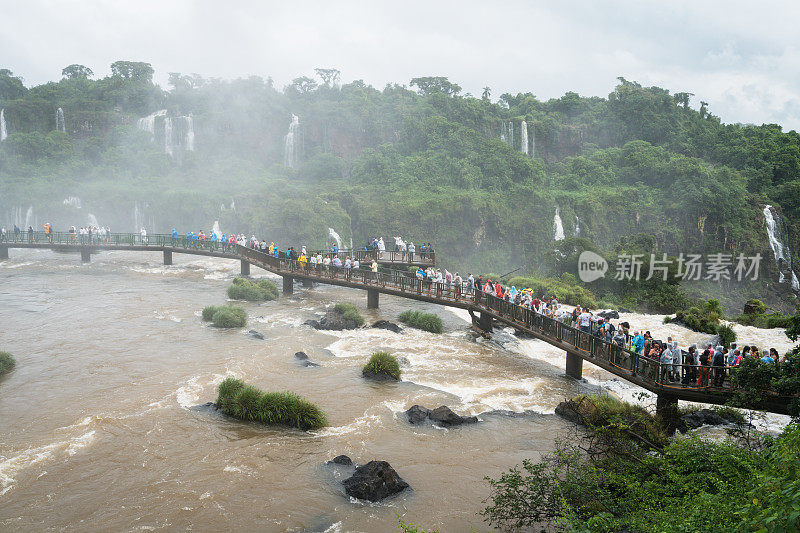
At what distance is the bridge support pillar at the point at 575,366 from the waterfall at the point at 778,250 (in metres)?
39.2

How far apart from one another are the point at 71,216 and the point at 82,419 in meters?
49.1

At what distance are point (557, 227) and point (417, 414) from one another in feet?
138

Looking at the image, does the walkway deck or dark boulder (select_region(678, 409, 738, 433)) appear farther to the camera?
dark boulder (select_region(678, 409, 738, 433))

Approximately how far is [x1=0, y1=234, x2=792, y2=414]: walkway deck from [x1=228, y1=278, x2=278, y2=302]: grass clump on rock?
138 centimetres

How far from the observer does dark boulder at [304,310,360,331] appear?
25.4 meters

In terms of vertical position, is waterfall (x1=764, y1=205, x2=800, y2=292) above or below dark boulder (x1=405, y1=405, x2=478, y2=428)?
above

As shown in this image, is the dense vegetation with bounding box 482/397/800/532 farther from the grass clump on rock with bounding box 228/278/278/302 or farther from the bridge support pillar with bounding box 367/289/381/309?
the grass clump on rock with bounding box 228/278/278/302

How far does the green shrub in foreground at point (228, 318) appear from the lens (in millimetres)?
24734

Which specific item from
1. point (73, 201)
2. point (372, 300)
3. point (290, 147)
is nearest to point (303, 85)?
point (290, 147)

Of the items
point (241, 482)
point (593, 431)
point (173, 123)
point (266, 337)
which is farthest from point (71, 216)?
point (593, 431)

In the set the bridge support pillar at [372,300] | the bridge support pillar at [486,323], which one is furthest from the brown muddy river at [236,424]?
the bridge support pillar at [372,300]

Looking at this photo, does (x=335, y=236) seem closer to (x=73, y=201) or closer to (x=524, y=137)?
(x=73, y=201)

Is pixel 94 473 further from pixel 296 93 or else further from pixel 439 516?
pixel 296 93

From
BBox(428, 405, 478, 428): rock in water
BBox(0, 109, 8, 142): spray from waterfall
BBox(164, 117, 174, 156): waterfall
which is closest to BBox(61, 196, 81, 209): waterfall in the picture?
BBox(164, 117, 174, 156): waterfall
